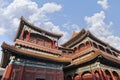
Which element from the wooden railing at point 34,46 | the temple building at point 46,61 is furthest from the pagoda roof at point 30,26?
the wooden railing at point 34,46

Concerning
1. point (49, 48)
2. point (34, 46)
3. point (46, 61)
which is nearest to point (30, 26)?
point (34, 46)

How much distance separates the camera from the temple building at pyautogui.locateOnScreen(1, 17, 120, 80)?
1129 centimetres

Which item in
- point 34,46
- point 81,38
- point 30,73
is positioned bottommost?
point 30,73

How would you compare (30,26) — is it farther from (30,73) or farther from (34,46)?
(30,73)

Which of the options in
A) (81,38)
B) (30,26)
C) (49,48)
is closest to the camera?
(49,48)

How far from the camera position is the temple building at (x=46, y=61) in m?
11.3

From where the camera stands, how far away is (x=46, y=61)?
1331 cm

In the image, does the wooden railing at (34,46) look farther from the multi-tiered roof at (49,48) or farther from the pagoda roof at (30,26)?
the pagoda roof at (30,26)

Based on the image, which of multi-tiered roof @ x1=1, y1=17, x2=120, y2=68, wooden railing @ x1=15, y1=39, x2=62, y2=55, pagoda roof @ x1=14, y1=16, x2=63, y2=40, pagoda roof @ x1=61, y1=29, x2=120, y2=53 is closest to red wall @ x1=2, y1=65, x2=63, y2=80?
multi-tiered roof @ x1=1, y1=17, x2=120, y2=68

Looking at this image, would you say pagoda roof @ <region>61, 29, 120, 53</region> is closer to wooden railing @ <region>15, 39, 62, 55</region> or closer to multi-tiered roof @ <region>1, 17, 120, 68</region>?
multi-tiered roof @ <region>1, 17, 120, 68</region>

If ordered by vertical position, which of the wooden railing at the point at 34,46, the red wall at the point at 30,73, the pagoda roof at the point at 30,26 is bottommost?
the red wall at the point at 30,73

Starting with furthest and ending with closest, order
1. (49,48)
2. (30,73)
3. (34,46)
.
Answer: (49,48) < (34,46) < (30,73)

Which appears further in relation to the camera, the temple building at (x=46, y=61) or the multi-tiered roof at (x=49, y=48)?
the multi-tiered roof at (x=49, y=48)

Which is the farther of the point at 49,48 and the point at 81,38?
the point at 81,38
